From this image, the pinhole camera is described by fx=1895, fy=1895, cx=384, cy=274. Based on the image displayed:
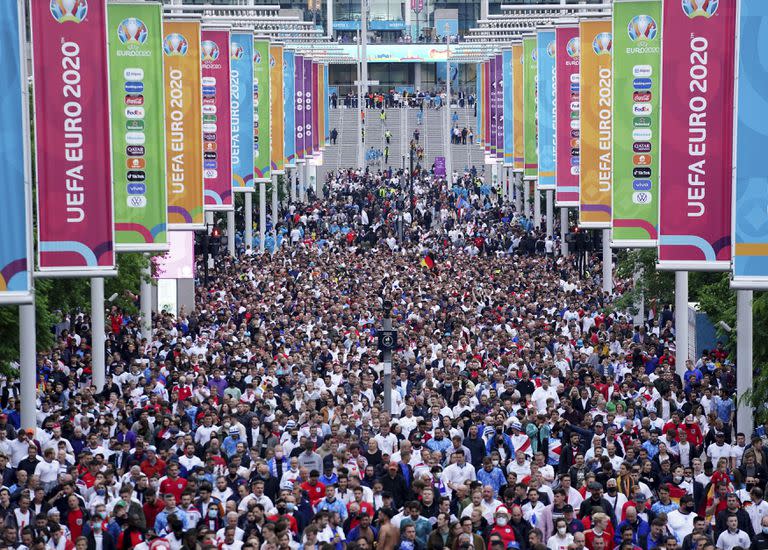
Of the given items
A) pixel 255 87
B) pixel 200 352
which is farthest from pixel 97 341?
pixel 255 87

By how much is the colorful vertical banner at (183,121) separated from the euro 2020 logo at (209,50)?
3.93 m

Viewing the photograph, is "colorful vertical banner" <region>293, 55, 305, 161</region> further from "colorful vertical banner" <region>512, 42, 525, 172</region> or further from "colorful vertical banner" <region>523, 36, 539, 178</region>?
"colorful vertical banner" <region>523, 36, 539, 178</region>

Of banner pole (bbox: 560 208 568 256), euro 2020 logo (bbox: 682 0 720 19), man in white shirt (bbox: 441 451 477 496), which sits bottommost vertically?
banner pole (bbox: 560 208 568 256)

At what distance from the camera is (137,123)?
2534cm

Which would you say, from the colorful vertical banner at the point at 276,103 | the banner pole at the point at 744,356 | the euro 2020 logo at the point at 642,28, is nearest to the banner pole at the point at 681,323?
the banner pole at the point at 744,356

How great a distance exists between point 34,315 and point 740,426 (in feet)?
30.7

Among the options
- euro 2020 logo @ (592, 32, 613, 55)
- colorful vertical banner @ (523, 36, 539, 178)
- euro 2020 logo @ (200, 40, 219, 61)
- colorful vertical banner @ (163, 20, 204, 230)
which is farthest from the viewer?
colorful vertical banner @ (523, 36, 539, 178)

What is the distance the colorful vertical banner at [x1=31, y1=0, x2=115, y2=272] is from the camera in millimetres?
20891

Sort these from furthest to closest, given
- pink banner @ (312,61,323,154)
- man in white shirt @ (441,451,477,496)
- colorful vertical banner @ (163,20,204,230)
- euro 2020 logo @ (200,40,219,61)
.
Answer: pink banner @ (312,61,323,154), euro 2020 logo @ (200,40,219,61), colorful vertical banner @ (163,20,204,230), man in white shirt @ (441,451,477,496)

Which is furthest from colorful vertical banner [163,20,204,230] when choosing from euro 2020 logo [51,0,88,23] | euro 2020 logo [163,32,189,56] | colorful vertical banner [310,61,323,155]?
colorful vertical banner [310,61,323,155]

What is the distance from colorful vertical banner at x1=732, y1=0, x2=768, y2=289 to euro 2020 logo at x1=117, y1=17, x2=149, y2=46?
372 inches

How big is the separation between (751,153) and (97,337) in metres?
13.4

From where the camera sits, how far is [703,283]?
110 feet

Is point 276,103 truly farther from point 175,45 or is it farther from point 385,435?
point 385,435
